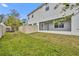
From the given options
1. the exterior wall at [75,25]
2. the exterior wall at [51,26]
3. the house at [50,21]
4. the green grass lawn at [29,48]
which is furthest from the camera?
the exterior wall at [51,26]

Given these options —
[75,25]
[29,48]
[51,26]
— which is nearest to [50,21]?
[51,26]

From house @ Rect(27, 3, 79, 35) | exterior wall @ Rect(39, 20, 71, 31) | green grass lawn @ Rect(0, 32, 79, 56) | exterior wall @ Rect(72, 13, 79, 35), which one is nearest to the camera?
green grass lawn @ Rect(0, 32, 79, 56)

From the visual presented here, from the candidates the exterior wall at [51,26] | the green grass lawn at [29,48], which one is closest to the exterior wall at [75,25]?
the exterior wall at [51,26]

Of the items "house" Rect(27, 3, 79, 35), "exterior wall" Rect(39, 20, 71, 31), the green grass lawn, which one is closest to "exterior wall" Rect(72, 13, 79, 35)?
"house" Rect(27, 3, 79, 35)

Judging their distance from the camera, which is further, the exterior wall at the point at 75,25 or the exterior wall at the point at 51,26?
the exterior wall at the point at 51,26

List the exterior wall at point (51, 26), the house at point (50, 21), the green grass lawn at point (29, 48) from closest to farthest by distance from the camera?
the green grass lawn at point (29, 48)
the house at point (50, 21)
the exterior wall at point (51, 26)

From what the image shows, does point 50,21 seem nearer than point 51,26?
No

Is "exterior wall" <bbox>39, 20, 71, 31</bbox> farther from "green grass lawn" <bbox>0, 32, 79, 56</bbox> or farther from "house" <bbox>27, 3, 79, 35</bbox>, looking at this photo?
"green grass lawn" <bbox>0, 32, 79, 56</bbox>

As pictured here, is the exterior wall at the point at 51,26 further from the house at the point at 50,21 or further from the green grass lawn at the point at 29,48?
the green grass lawn at the point at 29,48

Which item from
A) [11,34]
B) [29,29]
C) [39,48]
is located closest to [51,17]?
[29,29]

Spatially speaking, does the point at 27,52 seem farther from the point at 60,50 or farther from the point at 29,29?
the point at 29,29

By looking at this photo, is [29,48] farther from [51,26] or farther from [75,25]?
[51,26]

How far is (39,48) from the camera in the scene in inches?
239

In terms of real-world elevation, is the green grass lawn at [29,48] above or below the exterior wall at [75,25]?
below
